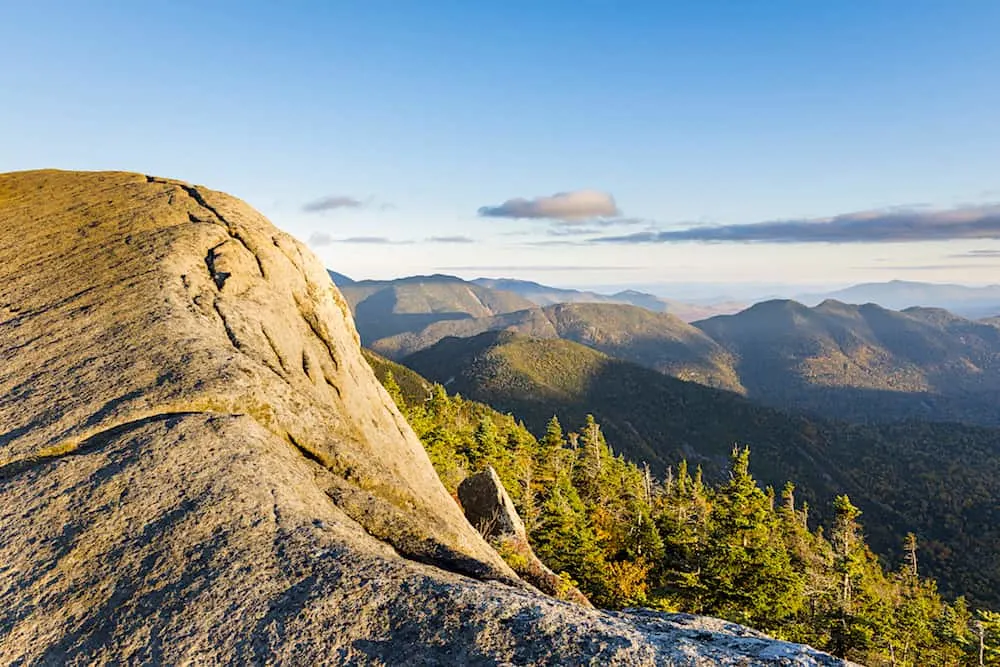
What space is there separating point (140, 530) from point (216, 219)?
51.6 feet

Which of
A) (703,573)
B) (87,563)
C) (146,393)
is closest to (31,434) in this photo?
(146,393)

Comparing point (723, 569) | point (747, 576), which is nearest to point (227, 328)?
point (723, 569)

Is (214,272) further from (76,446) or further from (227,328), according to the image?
(76,446)

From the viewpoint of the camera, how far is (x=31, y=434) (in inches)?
350

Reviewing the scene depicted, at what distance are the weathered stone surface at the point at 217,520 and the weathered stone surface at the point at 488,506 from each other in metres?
14.4

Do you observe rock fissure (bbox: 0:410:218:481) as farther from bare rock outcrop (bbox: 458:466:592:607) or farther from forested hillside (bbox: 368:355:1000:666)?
forested hillside (bbox: 368:355:1000:666)

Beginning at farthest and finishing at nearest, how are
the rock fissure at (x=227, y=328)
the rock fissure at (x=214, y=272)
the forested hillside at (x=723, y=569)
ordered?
the forested hillside at (x=723, y=569) → the rock fissure at (x=214, y=272) → the rock fissure at (x=227, y=328)

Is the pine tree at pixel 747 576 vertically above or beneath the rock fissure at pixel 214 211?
beneath

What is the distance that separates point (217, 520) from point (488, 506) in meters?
24.7

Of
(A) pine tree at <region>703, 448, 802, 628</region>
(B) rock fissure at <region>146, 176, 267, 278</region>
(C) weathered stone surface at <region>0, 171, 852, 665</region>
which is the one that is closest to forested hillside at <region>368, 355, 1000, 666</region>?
(A) pine tree at <region>703, 448, 802, 628</region>

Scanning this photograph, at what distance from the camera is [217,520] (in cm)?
712

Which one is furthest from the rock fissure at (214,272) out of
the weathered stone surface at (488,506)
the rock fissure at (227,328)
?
the weathered stone surface at (488,506)

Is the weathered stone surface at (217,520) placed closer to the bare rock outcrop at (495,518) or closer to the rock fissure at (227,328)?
the rock fissure at (227,328)

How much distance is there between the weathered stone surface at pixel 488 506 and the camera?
91.7 ft
